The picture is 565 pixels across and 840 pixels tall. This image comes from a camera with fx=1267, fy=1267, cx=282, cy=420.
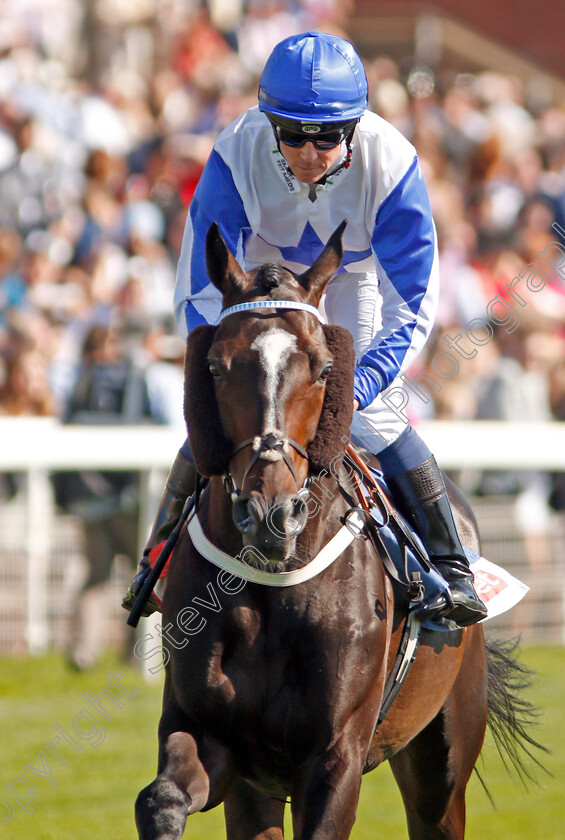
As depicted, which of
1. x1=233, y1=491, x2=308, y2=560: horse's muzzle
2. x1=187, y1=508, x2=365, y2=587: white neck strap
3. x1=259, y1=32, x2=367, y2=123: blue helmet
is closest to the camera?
x1=233, y1=491, x2=308, y2=560: horse's muzzle

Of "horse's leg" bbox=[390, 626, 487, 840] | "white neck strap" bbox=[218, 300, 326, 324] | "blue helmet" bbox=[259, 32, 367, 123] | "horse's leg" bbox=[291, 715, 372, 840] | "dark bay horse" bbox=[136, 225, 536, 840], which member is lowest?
"horse's leg" bbox=[390, 626, 487, 840]

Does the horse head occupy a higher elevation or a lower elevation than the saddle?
higher

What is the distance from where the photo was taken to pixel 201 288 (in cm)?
386

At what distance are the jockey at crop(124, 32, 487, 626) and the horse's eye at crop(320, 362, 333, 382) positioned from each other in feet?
0.84

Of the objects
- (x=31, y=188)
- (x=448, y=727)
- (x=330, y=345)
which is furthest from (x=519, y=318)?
(x=330, y=345)

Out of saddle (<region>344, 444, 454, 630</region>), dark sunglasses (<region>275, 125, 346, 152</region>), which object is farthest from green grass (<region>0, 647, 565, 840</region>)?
dark sunglasses (<region>275, 125, 346, 152</region>)

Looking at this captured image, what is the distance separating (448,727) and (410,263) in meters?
1.70

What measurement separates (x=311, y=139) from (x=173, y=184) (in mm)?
7424

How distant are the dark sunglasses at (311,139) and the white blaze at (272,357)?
68 cm

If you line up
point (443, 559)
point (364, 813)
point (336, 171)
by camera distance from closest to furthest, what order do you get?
point (336, 171) < point (443, 559) < point (364, 813)

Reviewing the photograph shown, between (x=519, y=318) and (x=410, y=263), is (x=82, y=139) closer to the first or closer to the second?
(x=519, y=318)

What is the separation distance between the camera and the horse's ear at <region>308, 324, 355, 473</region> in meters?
3.26

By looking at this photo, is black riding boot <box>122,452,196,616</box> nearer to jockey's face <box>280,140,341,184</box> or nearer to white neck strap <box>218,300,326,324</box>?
white neck strap <box>218,300,326,324</box>

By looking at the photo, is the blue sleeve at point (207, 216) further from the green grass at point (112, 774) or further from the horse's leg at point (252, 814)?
the green grass at point (112, 774)
